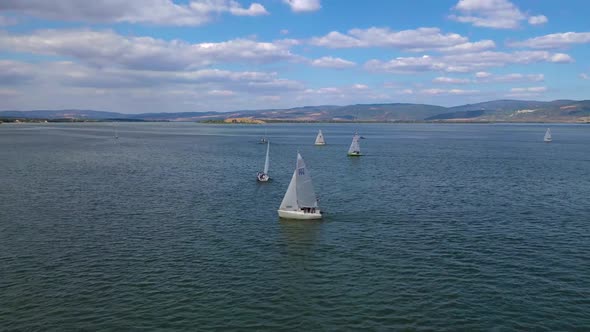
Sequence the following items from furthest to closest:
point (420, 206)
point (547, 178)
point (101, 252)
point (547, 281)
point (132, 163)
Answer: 1. point (132, 163)
2. point (547, 178)
3. point (420, 206)
4. point (101, 252)
5. point (547, 281)

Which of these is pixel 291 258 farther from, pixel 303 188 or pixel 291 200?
pixel 303 188

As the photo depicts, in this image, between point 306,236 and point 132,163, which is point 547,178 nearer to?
point 306,236

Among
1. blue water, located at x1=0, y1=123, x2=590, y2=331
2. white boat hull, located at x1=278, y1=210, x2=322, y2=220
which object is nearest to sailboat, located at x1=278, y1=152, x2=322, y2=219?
white boat hull, located at x1=278, y1=210, x2=322, y2=220

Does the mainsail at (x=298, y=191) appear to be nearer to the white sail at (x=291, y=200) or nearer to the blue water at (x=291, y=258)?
the white sail at (x=291, y=200)

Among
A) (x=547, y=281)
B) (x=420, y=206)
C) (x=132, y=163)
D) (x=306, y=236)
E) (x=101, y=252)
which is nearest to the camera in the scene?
(x=547, y=281)

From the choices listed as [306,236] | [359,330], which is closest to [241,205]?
[306,236]

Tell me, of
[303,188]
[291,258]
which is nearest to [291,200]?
[303,188]
